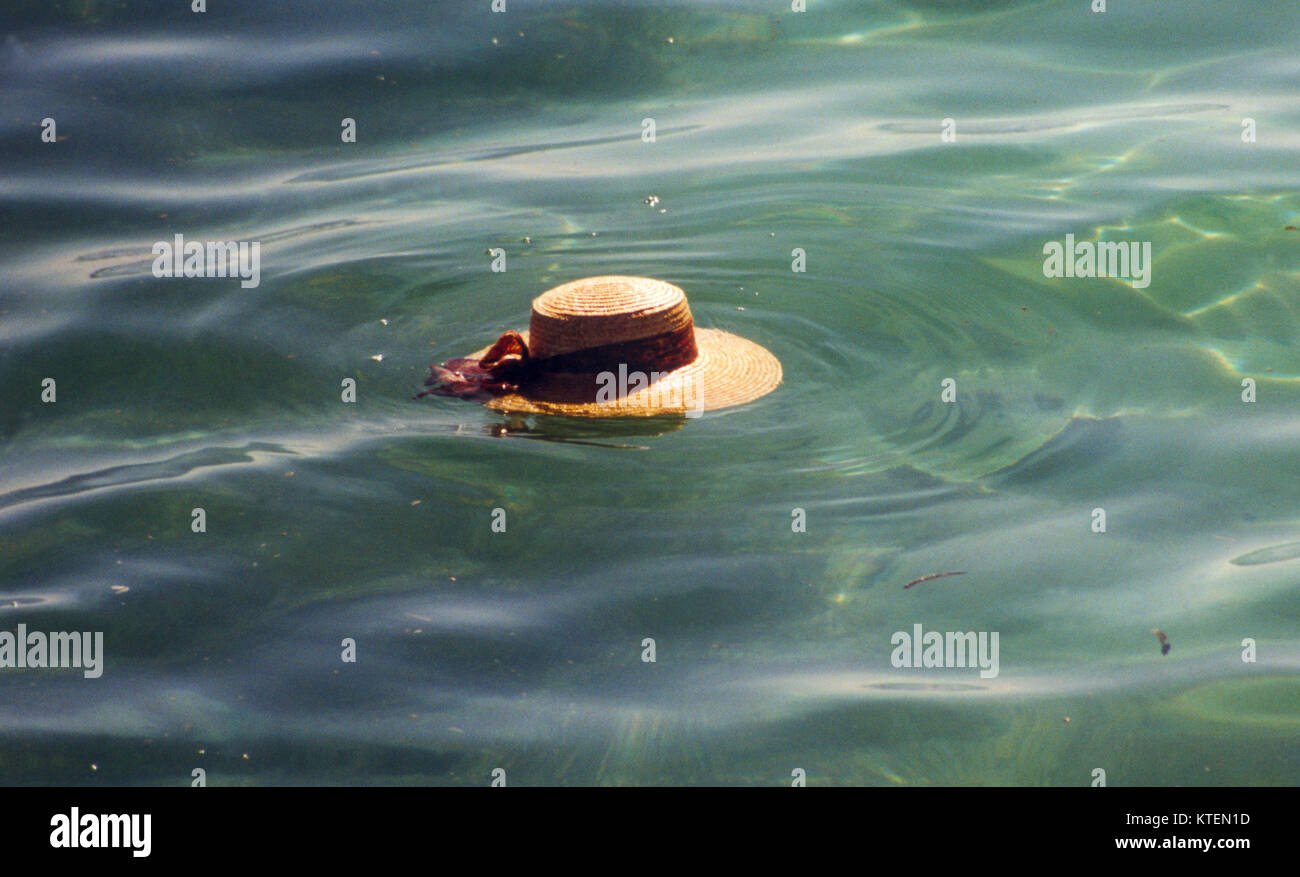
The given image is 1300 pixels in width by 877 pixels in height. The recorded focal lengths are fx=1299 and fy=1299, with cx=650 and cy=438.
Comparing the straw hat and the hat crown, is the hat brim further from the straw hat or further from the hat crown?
the hat crown

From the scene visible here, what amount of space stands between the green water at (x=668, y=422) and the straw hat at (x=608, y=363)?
144 millimetres

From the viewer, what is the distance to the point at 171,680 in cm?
390

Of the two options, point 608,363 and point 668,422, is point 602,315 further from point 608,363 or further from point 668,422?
point 668,422

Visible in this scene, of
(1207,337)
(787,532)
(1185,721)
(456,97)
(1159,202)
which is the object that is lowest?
(1185,721)

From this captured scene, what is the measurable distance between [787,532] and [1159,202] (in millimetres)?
3565

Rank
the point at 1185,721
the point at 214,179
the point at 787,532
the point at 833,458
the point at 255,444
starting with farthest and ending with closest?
the point at 214,179, the point at 255,444, the point at 833,458, the point at 787,532, the point at 1185,721

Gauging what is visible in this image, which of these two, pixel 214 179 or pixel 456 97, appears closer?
pixel 214 179

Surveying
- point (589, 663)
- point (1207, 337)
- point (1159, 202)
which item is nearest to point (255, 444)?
point (589, 663)

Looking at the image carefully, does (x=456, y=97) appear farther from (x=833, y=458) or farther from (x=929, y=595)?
(x=929, y=595)

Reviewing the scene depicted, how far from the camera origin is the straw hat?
5.18m

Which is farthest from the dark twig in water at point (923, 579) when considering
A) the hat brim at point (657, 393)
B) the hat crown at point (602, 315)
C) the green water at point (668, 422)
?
the hat crown at point (602, 315)

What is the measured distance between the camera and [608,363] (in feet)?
17.1

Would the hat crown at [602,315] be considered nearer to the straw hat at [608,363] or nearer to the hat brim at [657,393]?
the straw hat at [608,363]

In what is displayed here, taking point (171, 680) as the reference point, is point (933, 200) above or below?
above
